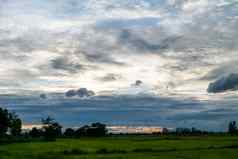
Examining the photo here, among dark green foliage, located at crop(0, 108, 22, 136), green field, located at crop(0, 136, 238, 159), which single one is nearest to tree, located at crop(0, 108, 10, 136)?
dark green foliage, located at crop(0, 108, 22, 136)

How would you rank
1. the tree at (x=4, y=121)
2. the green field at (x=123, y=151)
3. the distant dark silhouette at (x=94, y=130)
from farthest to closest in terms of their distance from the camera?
the distant dark silhouette at (x=94, y=130) → the tree at (x=4, y=121) → the green field at (x=123, y=151)

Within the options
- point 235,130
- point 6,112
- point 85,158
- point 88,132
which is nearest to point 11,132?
point 6,112

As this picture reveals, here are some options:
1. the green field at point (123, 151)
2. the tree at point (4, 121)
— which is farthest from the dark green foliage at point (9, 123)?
the green field at point (123, 151)

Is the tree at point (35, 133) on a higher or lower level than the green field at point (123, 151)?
higher

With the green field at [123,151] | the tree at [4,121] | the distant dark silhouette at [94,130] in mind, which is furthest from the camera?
the distant dark silhouette at [94,130]

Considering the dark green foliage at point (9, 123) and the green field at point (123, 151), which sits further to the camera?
the dark green foliage at point (9, 123)

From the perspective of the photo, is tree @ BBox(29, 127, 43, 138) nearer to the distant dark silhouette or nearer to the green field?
the distant dark silhouette

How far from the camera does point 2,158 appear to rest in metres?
53.1

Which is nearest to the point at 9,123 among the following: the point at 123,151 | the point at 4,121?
the point at 4,121

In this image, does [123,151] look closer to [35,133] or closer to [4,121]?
[4,121]

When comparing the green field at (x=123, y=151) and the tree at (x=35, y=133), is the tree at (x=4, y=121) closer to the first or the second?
the tree at (x=35, y=133)

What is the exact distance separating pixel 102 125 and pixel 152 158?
405 ft

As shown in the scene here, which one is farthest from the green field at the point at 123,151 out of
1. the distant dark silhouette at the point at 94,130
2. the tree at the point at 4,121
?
the distant dark silhouette at the point at 94,130

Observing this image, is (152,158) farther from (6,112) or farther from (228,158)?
(6,112)
